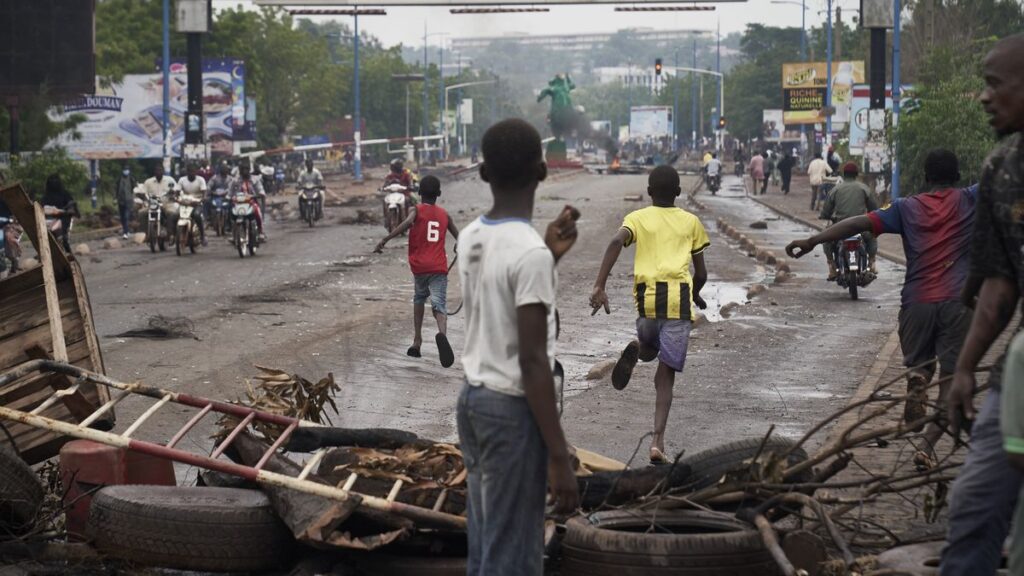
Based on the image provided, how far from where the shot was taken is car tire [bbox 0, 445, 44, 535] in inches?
254

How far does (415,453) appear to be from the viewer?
21.5ft

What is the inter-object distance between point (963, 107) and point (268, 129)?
55.8 meters

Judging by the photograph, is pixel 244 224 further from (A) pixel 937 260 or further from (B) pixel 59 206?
(A) pixel 937 260

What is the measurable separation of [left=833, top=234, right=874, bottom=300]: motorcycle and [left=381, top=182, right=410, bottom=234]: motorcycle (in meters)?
13.6

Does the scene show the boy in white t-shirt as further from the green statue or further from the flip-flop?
the green statue

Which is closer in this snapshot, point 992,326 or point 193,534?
point 992,326

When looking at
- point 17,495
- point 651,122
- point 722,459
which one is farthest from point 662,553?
point 651,122

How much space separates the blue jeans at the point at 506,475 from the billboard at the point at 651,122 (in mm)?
136490

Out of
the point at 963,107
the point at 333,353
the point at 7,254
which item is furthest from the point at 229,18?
the point at 333,353

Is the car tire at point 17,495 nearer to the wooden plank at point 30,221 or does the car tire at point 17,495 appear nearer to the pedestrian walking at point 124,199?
the wooden plank at point 30,221

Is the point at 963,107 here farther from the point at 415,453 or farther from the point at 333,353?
the point at 415,453

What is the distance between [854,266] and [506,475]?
1570 centimetres

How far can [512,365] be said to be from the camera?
4449 mm

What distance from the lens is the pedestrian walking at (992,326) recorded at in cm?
444
